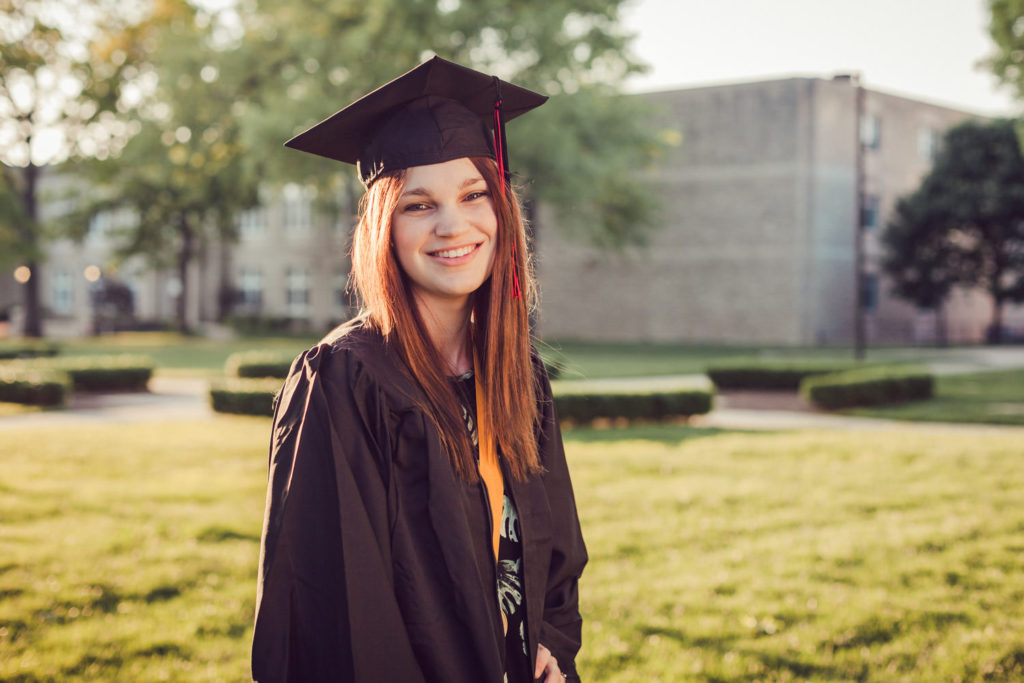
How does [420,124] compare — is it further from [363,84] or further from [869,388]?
[363,84]

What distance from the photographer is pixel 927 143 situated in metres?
37.3

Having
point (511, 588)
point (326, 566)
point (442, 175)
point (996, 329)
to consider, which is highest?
point (442, 175)

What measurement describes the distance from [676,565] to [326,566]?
4219 millimetres

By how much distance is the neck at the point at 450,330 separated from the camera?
6.75 feet

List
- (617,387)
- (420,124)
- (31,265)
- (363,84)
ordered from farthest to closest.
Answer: (31,265) → (363,84) → (617,387) → (420,124)

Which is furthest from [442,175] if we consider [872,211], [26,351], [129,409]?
[872,211]

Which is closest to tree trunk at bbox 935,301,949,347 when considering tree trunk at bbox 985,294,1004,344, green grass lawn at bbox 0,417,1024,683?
tree trunk at bbox 985,294,1004,344

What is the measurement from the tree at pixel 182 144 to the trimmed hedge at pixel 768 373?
44.0 ft

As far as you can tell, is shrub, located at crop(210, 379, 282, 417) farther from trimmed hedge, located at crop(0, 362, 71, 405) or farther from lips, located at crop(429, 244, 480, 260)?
lips, located at crop(429, 244, 480, 260)

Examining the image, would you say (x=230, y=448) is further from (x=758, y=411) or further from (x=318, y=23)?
(x=318, y=23)

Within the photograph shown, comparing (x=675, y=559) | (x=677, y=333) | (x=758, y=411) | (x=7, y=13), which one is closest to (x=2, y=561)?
(x=675, y=559)

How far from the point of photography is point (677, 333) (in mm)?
34812

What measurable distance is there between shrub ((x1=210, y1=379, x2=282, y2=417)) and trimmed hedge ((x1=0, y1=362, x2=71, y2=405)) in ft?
11.5

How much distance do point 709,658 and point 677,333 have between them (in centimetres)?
3135
